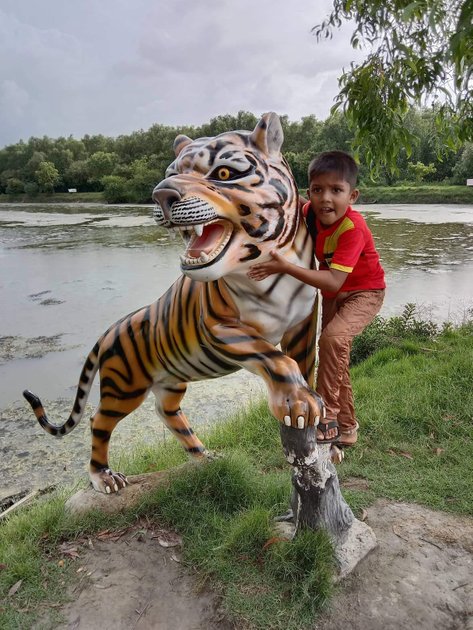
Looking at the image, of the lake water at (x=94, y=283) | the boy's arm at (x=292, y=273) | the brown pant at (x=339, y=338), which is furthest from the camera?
the lake water at (x=94, y=283)

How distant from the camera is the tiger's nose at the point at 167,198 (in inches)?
65.3

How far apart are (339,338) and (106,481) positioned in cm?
160

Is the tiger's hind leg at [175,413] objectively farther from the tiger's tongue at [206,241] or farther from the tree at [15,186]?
the tree at [15,186]

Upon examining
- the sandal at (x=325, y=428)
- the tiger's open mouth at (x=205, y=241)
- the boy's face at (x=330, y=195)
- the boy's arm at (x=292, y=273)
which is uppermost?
the boy's face at (x=330, y=195)

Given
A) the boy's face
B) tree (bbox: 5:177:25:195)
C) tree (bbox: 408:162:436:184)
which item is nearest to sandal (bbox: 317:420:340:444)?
the boy's face

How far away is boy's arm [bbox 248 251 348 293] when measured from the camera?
1927 mm

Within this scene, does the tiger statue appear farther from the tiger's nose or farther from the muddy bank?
the muddy bank

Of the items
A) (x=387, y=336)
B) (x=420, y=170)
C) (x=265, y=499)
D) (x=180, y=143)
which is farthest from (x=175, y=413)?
(x=420, y=170)

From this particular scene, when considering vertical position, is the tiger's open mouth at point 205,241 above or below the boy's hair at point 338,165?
below

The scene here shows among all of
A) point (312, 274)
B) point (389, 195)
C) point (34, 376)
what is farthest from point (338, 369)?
point (389, 195)

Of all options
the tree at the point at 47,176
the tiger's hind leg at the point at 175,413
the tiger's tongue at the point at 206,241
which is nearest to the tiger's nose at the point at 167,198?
the tiger's tongue at the point at 206,241

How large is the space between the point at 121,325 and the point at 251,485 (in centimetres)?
115

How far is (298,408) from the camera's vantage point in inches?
74.7

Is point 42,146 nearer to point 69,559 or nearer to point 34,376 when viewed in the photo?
point 34,376
